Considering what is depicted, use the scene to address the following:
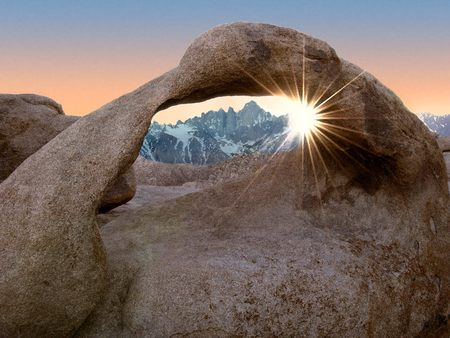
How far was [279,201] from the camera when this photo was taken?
8.09 meters

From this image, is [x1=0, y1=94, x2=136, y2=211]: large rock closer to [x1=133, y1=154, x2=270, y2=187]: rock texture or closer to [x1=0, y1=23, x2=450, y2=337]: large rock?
[x1=0, y1=23, x2=450, y2=337]: large rock

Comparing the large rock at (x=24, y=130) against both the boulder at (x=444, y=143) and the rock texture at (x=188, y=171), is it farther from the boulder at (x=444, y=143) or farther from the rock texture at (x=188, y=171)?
the boulder at (x=444, y=143)

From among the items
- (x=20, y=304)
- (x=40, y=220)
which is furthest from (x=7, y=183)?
(x=20, y=304)

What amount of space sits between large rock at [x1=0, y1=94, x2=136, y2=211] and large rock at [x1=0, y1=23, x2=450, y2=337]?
339 cm

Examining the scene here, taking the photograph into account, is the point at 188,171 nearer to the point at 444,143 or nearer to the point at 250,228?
the point at 444,143

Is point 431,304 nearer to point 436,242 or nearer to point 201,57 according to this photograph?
point 436,242

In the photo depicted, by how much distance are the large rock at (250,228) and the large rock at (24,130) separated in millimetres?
3393

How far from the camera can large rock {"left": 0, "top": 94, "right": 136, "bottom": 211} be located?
34.7ft

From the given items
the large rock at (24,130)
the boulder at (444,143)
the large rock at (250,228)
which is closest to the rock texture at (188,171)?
the boulder at (444,143)

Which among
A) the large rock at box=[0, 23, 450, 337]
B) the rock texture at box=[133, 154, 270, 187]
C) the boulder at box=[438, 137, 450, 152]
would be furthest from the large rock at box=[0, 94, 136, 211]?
the boulder at box=[438, 137, 450, 152]

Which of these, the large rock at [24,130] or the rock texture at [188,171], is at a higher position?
the large rock at [24,130]

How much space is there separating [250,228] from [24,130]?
594 centimetres

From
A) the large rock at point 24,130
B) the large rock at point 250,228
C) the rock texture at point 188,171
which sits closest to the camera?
the large rock at point 250,228

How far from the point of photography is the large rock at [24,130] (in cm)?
1059
